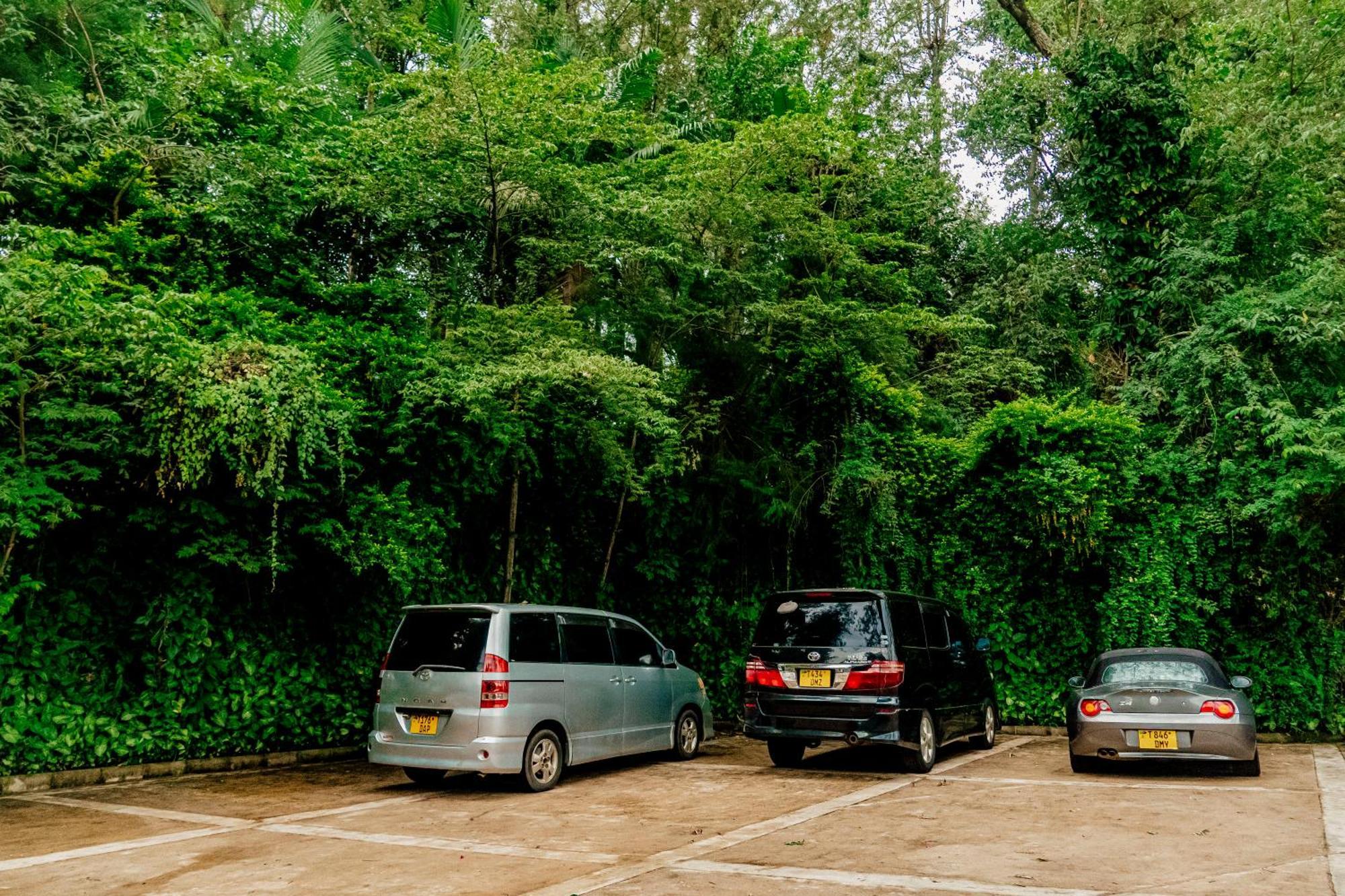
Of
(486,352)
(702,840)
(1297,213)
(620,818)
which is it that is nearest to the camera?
(702,840)

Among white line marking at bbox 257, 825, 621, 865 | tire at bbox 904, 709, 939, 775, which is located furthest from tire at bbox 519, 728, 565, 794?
tire at bbox 904, 709, 939, 775

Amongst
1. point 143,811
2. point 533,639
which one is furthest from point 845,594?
point 143,811

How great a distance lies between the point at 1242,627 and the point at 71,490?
1370 centimetres

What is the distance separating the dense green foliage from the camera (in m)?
8.78

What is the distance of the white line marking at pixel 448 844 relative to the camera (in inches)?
238

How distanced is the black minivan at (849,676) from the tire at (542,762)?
2.13 metres

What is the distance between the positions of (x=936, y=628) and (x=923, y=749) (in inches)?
60.2

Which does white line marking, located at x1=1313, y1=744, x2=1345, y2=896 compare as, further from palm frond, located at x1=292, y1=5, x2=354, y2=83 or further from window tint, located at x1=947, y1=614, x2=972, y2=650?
palm frond, located at x1=292, y1=5, x2=354, y2=83

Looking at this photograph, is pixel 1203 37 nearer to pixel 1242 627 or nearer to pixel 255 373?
pixel 1242 627

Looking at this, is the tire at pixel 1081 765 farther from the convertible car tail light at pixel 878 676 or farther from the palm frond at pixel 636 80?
the palm frond at pixel 636 80

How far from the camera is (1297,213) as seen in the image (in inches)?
568

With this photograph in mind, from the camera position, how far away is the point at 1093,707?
934 centimetres

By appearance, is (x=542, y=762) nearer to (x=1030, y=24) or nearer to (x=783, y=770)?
(x=783, y=770)

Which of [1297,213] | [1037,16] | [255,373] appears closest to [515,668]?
[255,373]
